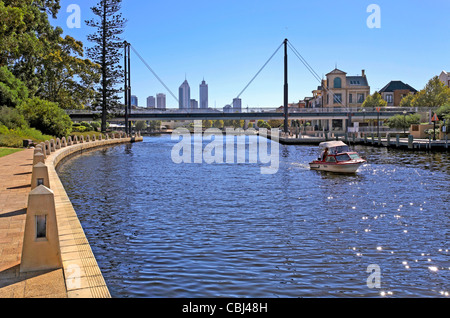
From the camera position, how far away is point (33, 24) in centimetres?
5009

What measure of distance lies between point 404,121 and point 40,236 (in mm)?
84379

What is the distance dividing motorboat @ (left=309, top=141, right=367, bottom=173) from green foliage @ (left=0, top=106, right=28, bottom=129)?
1217 inches

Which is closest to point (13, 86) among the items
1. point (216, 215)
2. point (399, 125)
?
point (216, 215)

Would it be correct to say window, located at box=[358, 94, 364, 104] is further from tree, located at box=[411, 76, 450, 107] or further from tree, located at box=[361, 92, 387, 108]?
tree, located at box=[411, 76, 450, 107]

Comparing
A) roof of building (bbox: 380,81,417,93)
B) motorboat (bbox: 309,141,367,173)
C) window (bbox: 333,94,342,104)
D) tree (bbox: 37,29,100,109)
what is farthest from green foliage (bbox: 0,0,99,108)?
roof of building (bbox: 380,81,417,93)

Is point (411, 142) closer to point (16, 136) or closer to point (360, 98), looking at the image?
point (16, 136)

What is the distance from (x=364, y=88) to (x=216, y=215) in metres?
117

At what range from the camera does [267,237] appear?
13602 millimetres

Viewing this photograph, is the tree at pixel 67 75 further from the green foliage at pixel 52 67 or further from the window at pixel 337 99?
the window at pixel 337 99

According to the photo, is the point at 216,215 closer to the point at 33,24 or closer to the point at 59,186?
the point at 59,186

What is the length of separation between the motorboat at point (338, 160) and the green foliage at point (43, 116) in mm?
34164

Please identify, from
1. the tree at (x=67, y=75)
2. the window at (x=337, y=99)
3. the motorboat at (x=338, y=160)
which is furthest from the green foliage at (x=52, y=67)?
the window at (x=337, y=99)

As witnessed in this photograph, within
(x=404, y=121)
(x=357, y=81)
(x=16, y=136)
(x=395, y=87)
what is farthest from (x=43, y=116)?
(x=395, y=87)
